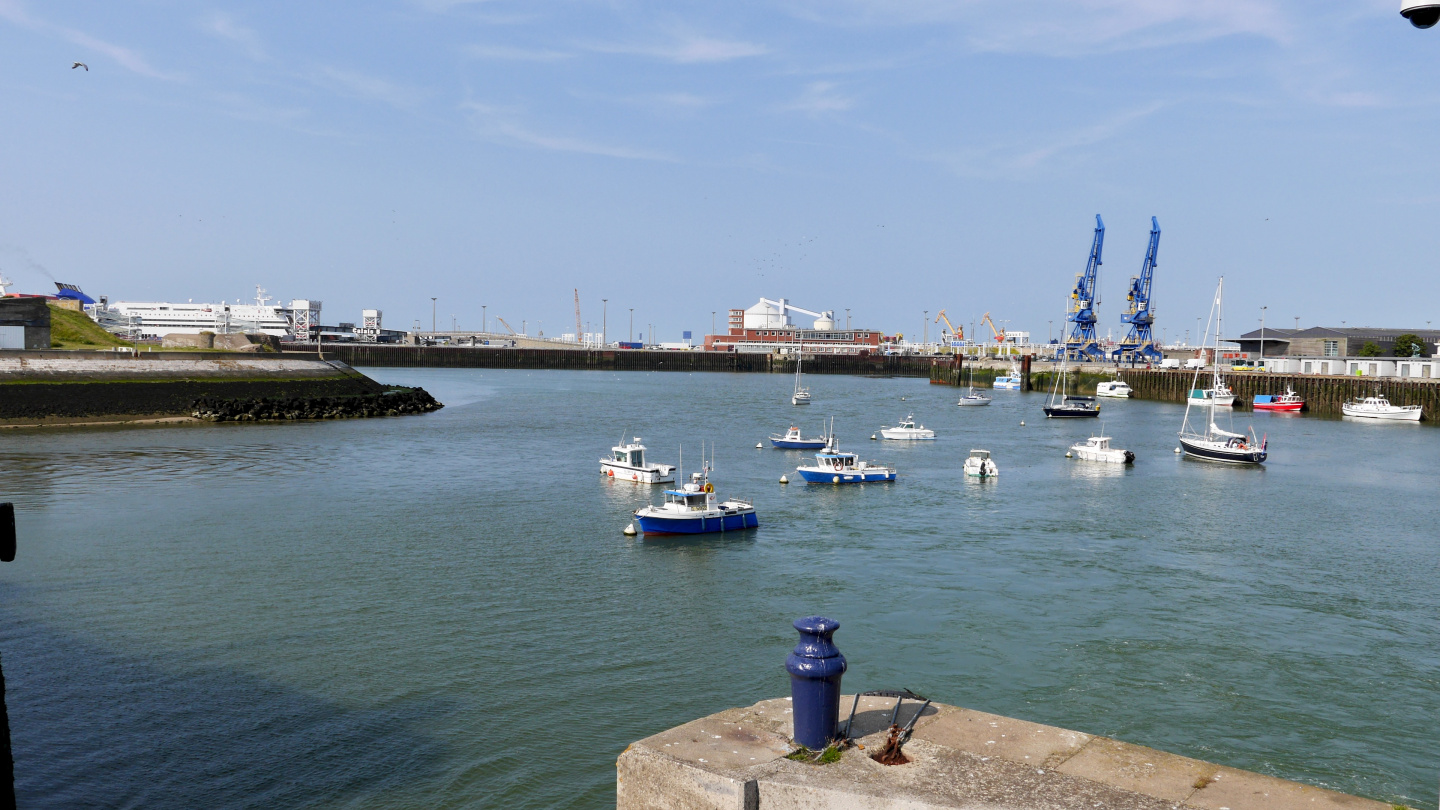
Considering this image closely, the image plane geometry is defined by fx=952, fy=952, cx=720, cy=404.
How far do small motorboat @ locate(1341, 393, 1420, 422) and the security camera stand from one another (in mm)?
98552

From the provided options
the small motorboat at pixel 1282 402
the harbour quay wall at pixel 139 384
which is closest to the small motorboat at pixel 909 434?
the harbour quay wall at pixel 139 384

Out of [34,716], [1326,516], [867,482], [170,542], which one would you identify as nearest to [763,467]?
[867,482]

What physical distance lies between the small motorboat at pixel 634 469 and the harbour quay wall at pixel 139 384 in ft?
126

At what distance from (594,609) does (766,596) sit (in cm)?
473

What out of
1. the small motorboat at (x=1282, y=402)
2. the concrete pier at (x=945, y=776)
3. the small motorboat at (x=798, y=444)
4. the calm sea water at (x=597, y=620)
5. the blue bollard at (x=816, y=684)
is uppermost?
the blue bollard at (x=816, y=684)

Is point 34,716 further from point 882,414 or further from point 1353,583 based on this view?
point 882,414

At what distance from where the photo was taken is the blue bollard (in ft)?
26.8

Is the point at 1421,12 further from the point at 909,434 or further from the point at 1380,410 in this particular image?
the point at 1380,410

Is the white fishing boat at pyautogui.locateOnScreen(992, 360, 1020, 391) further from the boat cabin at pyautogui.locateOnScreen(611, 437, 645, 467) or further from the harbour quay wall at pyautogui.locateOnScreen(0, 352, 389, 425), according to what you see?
the boat cabin at pyautogui.locateOnScreen(611, 437, 645, 467)

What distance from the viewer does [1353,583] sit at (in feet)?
91.4

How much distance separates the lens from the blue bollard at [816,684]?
8180 mm

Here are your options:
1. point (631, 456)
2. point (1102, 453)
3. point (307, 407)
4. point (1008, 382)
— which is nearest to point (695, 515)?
point (631, 456)

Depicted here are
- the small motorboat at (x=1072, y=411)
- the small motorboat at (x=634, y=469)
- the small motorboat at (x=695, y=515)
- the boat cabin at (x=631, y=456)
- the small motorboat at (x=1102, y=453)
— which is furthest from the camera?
the small motorboat at (x=1072, y=411)

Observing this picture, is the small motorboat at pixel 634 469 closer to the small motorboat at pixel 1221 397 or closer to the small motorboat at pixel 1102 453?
the small motorboat at pixel 1102 453
